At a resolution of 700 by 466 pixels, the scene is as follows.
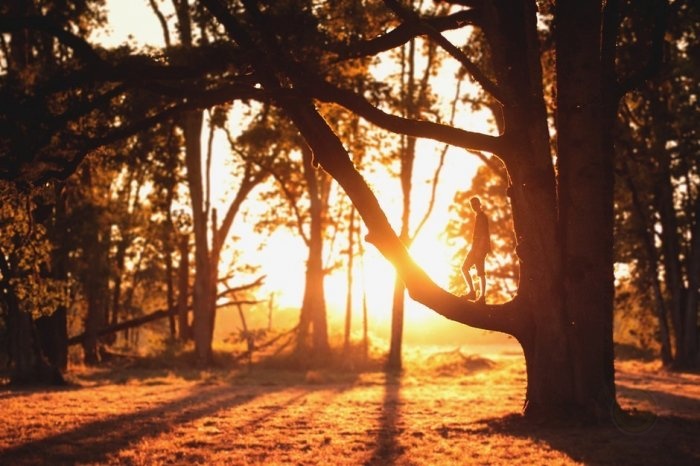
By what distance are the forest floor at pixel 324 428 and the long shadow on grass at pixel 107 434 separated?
2cm

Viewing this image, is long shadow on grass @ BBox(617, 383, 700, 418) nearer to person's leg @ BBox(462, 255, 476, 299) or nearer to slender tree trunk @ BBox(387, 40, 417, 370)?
person's leg @ BBox(462, 255, 476, 299)

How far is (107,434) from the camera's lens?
1084 centimetres

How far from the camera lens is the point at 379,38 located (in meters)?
12.0

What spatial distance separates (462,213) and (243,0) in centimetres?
2903

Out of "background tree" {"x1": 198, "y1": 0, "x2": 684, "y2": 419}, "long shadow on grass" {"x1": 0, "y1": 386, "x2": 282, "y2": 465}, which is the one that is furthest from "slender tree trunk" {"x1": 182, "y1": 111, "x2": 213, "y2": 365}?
"background tree" {"x1": 198, "y1": 0, "x2": 684, "y2": 419}

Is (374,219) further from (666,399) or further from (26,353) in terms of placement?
(26,353)

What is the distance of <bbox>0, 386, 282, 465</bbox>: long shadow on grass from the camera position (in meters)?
9.00

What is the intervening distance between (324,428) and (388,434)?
3.94 ft

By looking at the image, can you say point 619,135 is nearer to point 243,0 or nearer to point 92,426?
point 243,0

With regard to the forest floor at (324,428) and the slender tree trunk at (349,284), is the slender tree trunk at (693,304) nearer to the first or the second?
the forest floor at (324,428)

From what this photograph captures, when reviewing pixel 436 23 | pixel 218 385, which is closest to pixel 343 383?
pixel 218 385

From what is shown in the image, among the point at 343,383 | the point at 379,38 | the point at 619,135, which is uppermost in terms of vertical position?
the point at 619,135

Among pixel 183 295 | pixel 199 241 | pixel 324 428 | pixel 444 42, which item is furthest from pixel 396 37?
pixel 183 295

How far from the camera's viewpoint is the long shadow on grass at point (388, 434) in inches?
355
